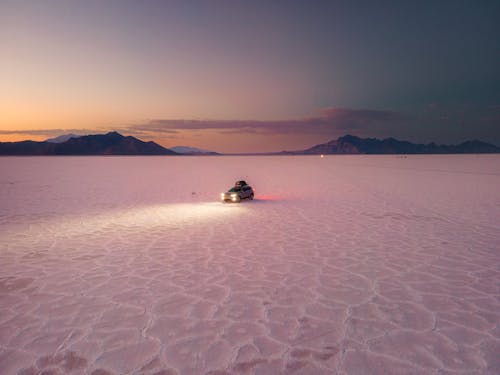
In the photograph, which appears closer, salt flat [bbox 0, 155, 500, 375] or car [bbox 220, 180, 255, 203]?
salt flat [bbox 0, 155, 500, 375]

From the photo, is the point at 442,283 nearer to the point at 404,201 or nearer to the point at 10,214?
the point at 404,201

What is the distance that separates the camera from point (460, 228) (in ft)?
33.9

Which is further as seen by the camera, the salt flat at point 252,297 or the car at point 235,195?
the car at point 235,195

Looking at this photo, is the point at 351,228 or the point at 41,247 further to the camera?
the point at 351,228

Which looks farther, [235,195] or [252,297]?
[235,195]

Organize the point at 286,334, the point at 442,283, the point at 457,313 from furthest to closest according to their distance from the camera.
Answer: the point at 442,283, the point at 457,313, the point at 286,334

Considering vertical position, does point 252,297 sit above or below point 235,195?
above

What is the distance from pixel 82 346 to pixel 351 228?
27.8ft

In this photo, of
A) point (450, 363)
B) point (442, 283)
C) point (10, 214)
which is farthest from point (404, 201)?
point (10, 214)

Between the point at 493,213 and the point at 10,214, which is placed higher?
the point at 493,213

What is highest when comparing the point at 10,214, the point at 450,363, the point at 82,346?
the point at 450,363

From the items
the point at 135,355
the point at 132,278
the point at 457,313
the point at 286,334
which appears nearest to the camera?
the point at 135,355

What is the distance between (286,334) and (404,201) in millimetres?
14431

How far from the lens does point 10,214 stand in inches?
539
